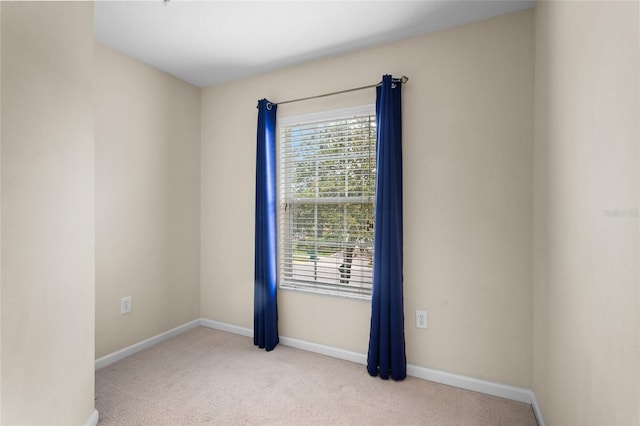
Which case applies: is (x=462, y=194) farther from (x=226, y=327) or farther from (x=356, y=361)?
(x=226, y=327)

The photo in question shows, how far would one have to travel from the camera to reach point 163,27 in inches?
89.7

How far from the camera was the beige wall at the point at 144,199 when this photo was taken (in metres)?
2.54

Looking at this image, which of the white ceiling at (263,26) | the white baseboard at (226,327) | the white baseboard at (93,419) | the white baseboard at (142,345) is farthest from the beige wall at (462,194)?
the white baseboard at (93,419)

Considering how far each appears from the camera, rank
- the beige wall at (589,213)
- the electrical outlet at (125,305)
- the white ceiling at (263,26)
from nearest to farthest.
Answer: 1. the beige wall at (589,213)
2. the white ceiling at (263,26)
3. the electrical outlet at (125,305)

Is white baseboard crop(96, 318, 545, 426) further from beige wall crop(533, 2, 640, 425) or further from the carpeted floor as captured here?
beige wall crop(533, 2, 640, 425)

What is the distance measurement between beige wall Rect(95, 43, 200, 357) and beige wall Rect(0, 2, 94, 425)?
91cm

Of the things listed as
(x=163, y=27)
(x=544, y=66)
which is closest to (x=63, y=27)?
(x=163, y=27)

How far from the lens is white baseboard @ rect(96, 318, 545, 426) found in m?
2.07

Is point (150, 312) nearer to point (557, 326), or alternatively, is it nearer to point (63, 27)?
point (63, 27)

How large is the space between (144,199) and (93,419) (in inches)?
A: 67.9

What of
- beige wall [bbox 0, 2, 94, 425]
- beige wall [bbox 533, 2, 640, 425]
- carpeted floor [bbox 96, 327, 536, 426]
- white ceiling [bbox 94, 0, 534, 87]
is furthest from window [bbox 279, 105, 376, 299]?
beige wall [bbox 0, 2, 94, 425]

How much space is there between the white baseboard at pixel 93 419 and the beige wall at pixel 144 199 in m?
0.79

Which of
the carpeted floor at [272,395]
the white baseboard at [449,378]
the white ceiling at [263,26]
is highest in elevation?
the white ceiling at [263,26]

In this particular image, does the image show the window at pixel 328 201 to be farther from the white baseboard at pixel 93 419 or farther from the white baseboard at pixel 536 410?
the white baseboard at pixel 93 419
